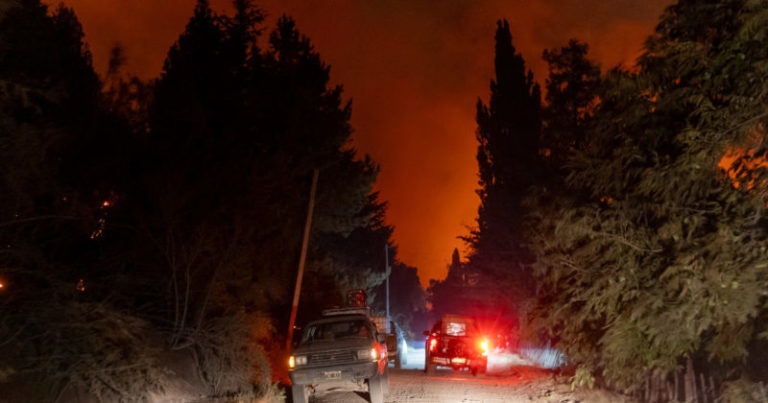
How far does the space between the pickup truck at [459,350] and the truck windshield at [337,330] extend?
6.84m

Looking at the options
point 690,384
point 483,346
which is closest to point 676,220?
point 690,384

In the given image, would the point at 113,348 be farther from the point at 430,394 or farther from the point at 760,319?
the point at 760,319

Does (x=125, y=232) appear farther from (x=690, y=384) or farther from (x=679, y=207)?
(x=690, y=384)

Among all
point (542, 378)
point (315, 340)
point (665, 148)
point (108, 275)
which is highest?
point (665, 148)

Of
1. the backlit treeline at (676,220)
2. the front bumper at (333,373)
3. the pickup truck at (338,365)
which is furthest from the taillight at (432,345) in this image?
the front bumper at (333,373)

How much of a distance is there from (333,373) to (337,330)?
191cm

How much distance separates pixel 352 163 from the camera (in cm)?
3042

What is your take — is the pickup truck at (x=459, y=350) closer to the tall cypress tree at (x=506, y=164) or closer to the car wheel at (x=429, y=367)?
the car wheel at (x=429, y=367)

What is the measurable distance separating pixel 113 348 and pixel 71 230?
7.79 ft

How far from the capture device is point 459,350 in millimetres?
20562

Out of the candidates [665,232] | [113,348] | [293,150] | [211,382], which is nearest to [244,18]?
[293,150]

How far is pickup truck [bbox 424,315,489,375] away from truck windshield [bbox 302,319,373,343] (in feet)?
22.5

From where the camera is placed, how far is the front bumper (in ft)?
39.4

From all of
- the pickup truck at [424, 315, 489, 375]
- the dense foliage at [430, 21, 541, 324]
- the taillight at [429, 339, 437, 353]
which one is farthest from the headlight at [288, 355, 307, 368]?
the dense foliage at [430, 21, 541, 324]
